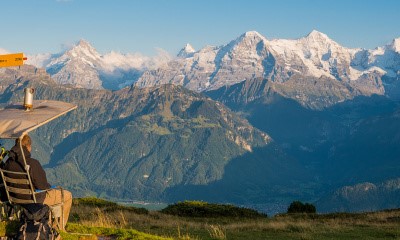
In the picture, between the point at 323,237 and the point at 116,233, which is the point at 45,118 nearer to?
the point at 116,233

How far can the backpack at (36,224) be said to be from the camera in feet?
60.2

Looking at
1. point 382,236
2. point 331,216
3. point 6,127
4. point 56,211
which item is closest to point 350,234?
point 382,236

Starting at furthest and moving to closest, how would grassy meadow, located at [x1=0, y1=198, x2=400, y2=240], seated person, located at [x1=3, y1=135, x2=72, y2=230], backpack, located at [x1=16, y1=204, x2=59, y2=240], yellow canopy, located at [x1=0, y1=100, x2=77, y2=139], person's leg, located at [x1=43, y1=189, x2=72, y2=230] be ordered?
grassy meadow, located at [x1=0, y1=198, x2=400, y2=240]
person's leg, located at [x1=43, y1=189, x2=72, y2=230]
seated person, located at [x1=3, y1=135, x2=72, y2=230]
yellow canopy, located at [x1=0, y1=100, x2=77, y2=139]
backpack, located at [x1=16, y1=204, x2=59, y2=240]

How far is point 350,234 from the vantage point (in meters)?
31.8

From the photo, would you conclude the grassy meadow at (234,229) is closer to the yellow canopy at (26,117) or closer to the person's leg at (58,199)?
the person's leg at (58,199)

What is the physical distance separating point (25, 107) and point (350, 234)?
19.3m

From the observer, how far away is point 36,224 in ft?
61.6

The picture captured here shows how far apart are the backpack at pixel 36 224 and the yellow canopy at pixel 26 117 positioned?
2.61 metres

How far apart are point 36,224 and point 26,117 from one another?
4.45 meters

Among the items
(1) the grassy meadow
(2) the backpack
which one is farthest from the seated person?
(1) the grassy meadow

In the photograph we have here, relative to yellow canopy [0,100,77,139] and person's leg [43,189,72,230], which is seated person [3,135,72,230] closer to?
person's leg [43,189,72,230]

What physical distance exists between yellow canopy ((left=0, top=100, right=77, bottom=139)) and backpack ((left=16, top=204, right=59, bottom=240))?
2.61 meters

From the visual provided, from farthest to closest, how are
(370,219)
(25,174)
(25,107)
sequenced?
(370,219), (25,107), (25,174)

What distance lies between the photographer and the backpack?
18.3 m
